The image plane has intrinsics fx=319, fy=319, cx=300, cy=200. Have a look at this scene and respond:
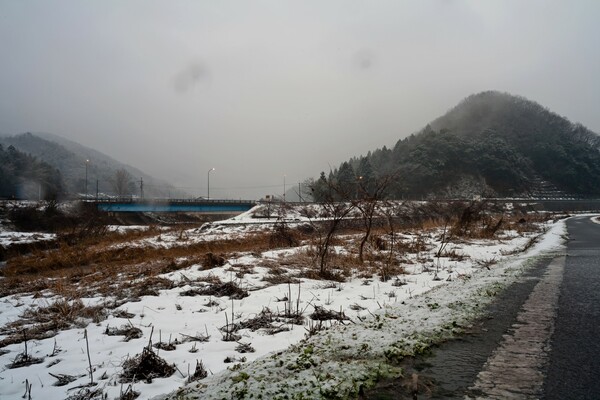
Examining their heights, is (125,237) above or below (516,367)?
below

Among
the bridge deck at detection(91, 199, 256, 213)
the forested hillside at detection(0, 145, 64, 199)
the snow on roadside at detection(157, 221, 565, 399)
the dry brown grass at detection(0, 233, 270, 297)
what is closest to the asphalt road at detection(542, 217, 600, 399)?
the snow on roadside at detection(157, 221, 565, 399)

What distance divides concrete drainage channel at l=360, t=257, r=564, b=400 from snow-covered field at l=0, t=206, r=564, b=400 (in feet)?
0.37

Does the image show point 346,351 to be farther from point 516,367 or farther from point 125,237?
point 125,237

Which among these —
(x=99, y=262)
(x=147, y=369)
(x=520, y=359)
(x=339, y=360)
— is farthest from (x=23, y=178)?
(x=520, y=359)

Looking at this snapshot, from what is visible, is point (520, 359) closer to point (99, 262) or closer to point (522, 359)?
point (522, 359)

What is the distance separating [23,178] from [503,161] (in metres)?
116

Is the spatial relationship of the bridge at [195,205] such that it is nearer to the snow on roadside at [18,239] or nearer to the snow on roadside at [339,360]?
the snow on roadside at [18,239]

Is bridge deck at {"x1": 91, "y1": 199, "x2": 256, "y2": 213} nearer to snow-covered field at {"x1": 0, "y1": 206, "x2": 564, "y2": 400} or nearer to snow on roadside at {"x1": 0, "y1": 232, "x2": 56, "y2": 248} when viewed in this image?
snow on roadside at {"x1": 0, "y1": 232, "x2": 56, "y2": 248}

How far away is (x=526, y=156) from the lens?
10419cm

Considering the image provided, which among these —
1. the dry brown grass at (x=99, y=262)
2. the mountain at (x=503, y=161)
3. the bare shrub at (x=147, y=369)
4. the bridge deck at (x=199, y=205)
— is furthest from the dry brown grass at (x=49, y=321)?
the mountain at (x=503, y=161)

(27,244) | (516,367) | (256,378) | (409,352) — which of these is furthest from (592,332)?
(27,244)

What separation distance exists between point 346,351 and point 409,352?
36 cm

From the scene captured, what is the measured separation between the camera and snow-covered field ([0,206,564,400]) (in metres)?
1.60

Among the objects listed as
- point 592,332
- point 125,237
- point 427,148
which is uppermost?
point 427,148
